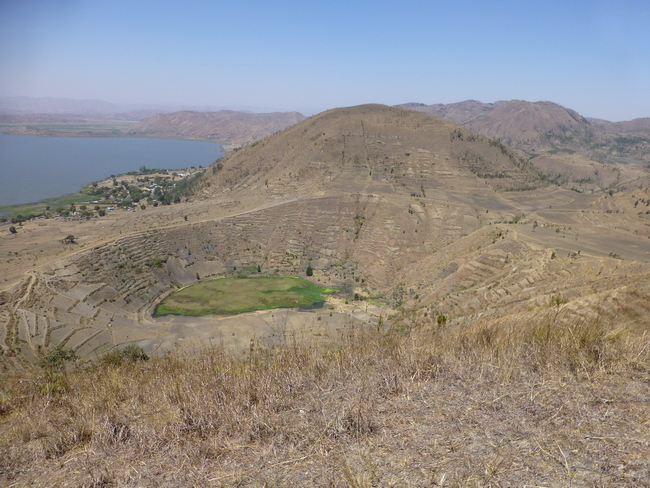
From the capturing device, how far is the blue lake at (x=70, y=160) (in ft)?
256

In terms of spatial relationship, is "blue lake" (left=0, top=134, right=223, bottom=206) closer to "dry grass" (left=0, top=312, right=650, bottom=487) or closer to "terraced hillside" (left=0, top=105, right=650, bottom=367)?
"terraced hillside" (left=0, top=105, right=650, bottom=367)

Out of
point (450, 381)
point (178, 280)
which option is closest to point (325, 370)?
point (450, 381)

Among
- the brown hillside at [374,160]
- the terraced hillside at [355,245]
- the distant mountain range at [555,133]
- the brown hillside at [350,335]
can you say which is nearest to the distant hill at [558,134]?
the distant mountain range at [555,133]

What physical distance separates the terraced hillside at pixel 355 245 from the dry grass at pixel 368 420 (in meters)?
4.10

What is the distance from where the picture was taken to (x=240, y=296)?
29828 millimetres

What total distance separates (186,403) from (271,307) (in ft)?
81.2

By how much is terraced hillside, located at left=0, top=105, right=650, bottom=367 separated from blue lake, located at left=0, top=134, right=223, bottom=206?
145ft

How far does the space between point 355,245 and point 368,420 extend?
33.5m

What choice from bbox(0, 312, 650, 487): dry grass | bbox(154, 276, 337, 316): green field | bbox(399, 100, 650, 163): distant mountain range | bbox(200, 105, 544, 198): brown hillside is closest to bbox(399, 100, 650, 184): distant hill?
bbox(399, 100, 650, 163): distant mountain range

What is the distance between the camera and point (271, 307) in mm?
28375

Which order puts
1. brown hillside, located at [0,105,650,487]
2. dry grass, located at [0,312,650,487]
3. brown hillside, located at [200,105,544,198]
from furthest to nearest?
brown hillside, located at [200,105,544,198] < brown hillside, located at [0,105,650,487] < dry grass, located at [0,312,650,487]

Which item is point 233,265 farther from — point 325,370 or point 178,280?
point 325,370

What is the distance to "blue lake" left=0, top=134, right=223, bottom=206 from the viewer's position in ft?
256

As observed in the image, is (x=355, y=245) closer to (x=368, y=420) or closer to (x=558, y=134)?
(x=368, y=420)
